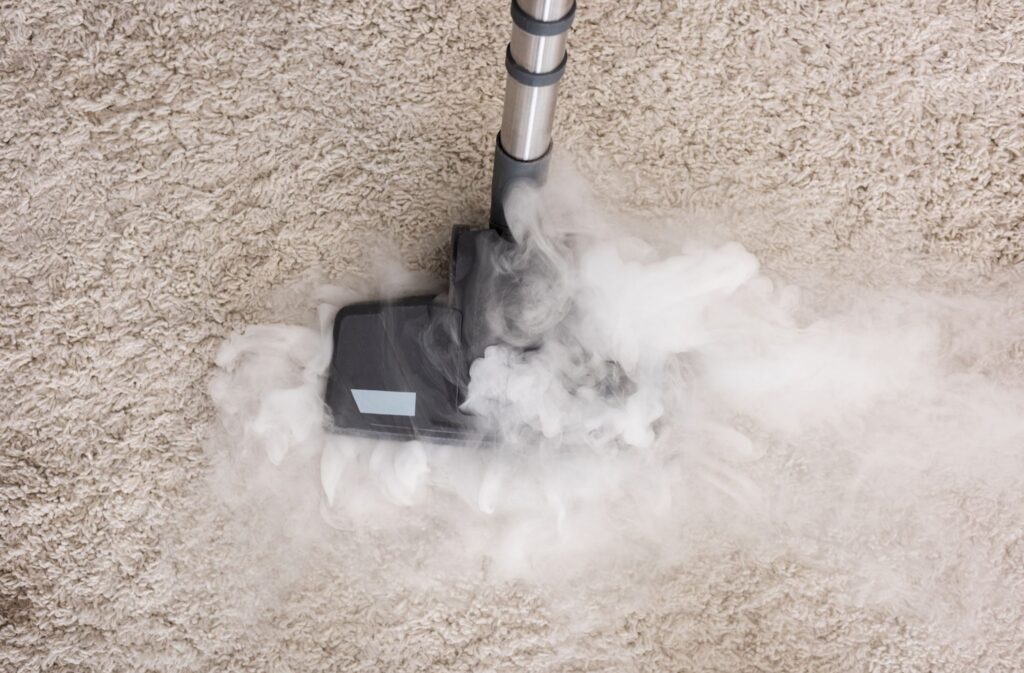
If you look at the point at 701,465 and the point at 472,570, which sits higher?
the point at 701,465

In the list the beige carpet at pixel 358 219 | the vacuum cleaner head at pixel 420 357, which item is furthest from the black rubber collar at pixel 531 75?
the beige carpet at pixel 358 219

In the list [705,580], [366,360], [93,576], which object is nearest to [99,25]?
[366,360]

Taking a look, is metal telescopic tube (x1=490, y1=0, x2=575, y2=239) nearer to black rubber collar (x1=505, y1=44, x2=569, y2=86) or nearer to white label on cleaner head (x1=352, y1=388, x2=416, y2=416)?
black rubber collar (x1=505, y1=44, x2=569, y2=86)

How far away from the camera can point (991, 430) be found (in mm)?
1000

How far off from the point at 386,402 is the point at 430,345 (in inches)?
2.9

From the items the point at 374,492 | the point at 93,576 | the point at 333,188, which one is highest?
the point at 333,188

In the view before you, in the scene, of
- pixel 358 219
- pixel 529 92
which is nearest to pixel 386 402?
pixel 358 219

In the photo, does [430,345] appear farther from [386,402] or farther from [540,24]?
[540,24]

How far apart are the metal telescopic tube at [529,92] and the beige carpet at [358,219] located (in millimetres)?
183

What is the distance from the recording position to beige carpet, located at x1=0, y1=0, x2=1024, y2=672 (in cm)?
97

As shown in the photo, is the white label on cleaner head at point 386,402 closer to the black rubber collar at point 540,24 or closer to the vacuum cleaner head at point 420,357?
the vacuum cleaner head at point 420,357

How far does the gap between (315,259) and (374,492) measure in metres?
0.27

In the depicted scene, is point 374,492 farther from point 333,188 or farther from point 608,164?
point 608,164

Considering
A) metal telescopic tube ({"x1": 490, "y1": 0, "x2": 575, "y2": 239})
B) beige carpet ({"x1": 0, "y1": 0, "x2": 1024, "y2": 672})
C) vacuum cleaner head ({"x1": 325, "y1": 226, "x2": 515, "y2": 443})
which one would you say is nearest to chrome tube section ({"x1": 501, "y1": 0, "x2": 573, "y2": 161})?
metal telescopic tube ({"x1": 490, "y1": 0, "x2": 575, "y2": 239})
